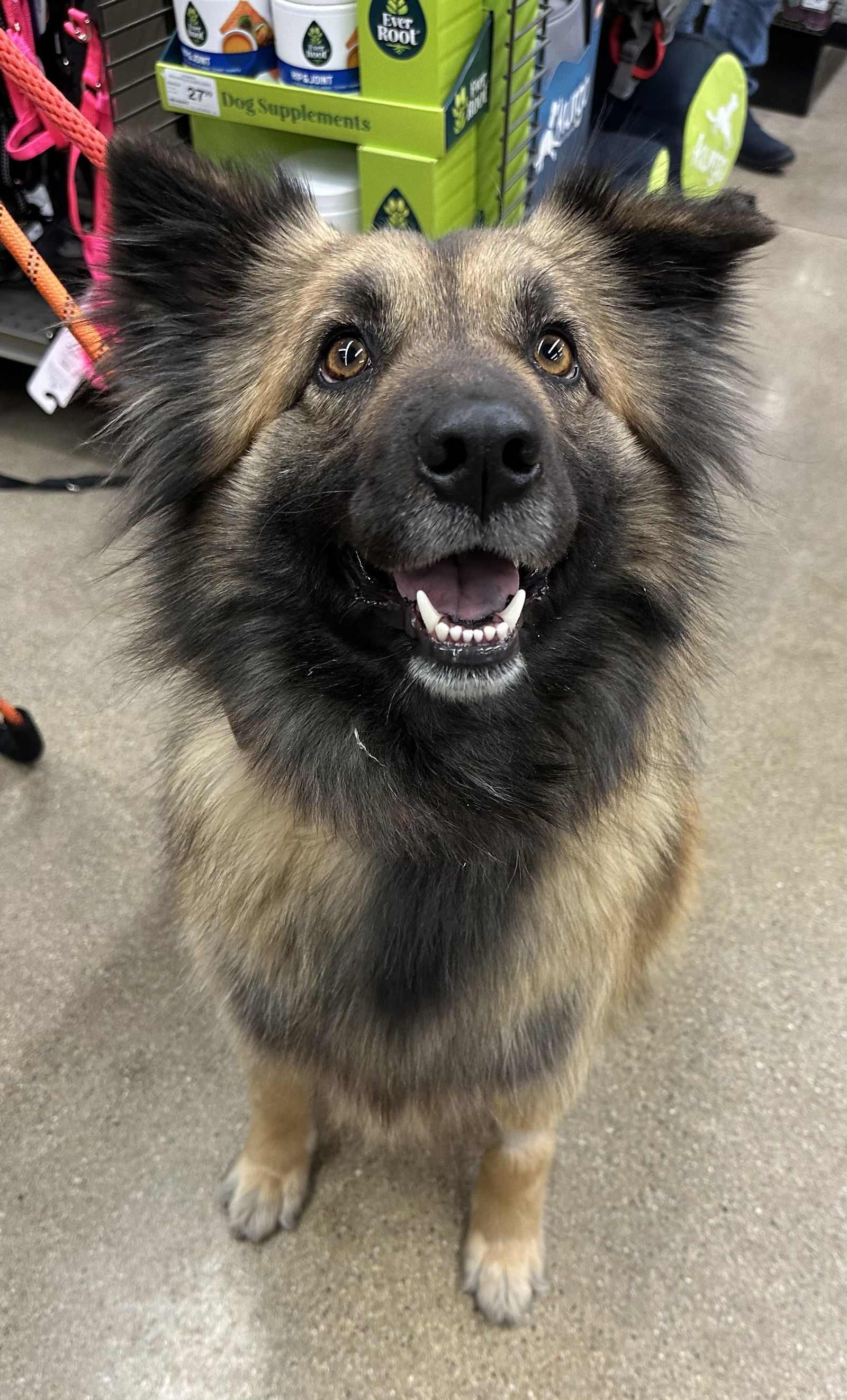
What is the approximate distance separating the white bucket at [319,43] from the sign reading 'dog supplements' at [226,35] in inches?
1.6

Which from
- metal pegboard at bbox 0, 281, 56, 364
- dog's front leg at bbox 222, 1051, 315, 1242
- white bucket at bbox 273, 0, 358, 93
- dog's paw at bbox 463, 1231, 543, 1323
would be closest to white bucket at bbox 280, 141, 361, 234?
white bucket at bbox 273, 0, 358, 93

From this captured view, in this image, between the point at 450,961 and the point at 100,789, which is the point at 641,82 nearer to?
the point at 100,789

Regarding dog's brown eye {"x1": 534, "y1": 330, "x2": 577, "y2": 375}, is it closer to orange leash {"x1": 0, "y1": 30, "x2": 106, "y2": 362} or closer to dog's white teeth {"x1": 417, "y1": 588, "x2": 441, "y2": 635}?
dog's white teeth {"x1": 417, "y1": 588, "x2": 441, "y2": 635}

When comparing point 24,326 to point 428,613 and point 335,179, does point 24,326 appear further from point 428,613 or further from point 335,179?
point 428,613

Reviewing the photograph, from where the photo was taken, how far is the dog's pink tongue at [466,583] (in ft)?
2.77

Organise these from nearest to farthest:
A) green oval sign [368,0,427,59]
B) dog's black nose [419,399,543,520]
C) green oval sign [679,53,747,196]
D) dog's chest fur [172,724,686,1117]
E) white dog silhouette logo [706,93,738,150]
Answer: dog's black nose [419,399,543,520], dog's chest fur [172,724,686,1117], green oval sign [368,0,427,59], green oval sign [679,53,747,196], white dog silhouette logo [706,93,738,150]

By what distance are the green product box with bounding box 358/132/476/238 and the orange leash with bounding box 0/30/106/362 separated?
65 cm

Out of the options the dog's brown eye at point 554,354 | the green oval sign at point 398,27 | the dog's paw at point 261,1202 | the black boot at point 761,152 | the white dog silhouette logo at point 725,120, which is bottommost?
the dog's paw at point 261,1202

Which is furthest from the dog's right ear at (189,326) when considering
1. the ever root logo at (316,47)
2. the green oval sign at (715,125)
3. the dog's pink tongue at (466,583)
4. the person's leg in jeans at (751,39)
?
the person's leg in jeans at (751,39)

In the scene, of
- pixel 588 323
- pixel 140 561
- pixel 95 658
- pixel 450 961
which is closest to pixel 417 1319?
pixel 450 961

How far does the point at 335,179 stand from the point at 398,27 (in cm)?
35

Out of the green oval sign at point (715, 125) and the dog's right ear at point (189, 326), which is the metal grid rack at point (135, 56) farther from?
the green oval sign at point (715, 125)

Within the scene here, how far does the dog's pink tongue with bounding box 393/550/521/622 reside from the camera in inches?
33.2

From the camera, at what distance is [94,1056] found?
137 centimetres
